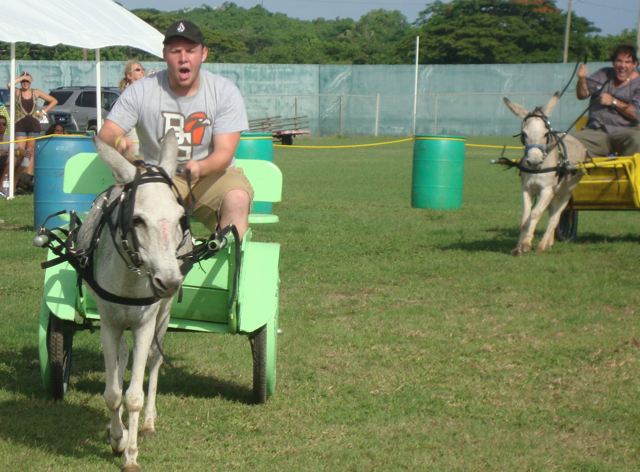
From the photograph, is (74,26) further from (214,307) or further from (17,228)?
(214,307)

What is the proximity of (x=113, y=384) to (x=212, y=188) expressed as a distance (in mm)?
1424

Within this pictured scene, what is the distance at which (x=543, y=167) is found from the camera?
9414mm

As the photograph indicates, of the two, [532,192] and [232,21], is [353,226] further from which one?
[232,21]

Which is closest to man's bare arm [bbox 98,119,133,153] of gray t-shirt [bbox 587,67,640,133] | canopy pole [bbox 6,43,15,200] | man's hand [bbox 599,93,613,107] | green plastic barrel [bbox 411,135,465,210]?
man's hand [bbox 599,93,613,107]

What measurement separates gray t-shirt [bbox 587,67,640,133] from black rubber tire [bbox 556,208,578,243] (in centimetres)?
134

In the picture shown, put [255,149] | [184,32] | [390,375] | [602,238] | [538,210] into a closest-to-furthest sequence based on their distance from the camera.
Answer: [184,32] → [390,375] → [538,210] → [602,238] → [255,149]

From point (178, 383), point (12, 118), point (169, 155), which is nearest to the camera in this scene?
point (169, 155)

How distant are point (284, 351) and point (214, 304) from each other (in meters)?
1.51

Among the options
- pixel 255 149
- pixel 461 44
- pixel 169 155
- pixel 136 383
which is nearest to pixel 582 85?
pixel 255 149

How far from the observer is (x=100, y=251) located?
143 inches

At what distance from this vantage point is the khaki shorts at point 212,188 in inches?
183

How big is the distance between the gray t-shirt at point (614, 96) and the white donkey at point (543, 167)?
Result: 0.49 metres

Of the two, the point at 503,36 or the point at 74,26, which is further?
the point at 503,36

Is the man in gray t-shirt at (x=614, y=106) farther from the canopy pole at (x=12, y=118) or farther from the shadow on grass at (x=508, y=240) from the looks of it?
the canopy pole at (x=12, y=118)
